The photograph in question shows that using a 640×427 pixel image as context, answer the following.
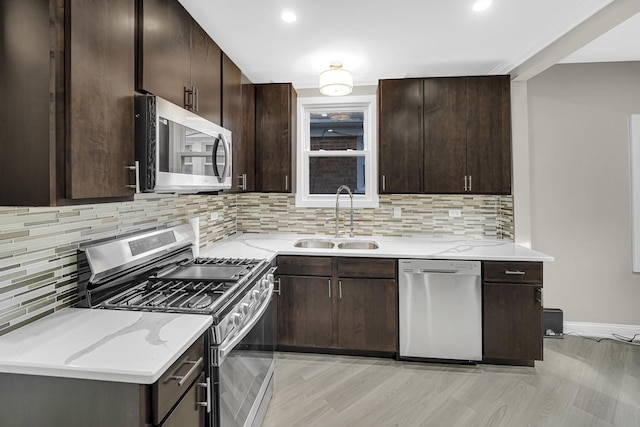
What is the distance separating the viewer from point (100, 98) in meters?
1.29

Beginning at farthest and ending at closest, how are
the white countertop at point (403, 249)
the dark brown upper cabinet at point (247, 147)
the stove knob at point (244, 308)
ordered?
1. the dark brown upper cabinet at point (247, 147)
2. the white countertop at point (403, 249)
3. the stove knob at point (244, 308)

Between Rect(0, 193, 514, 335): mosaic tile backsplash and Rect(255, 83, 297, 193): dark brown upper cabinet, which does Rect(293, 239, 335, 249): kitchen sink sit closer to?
Rect(0, 193, 514, 335): mosaic tile backsplash

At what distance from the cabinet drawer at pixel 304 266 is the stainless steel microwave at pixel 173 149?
38.1 inches

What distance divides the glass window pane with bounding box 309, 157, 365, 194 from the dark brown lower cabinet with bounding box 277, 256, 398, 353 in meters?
1.02

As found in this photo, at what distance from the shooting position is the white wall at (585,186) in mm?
3203

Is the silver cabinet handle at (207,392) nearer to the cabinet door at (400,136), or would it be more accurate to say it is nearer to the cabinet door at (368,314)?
the cabinet door at (368,314)

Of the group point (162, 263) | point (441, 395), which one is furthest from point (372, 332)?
point (162, 263)

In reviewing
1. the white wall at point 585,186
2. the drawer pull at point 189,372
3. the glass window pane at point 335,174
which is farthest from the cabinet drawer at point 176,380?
the white wall at point 585,186

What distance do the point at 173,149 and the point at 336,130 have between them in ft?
7.36

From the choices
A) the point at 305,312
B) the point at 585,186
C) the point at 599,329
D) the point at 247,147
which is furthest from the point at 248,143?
the point at 599,329

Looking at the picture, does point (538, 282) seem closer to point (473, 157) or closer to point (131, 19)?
point (473, 157)

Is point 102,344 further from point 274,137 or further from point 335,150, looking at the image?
point 335,150

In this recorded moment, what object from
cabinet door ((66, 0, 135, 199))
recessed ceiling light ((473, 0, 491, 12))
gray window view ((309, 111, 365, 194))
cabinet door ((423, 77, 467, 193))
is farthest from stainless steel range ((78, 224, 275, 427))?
recessed ceiling light ((473, 0, 491, 12))

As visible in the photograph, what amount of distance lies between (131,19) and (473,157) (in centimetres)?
267
